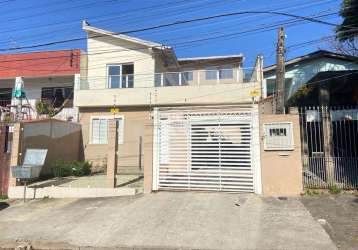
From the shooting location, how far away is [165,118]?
1265cm

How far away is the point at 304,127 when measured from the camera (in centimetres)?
1251

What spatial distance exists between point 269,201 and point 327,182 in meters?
2.15

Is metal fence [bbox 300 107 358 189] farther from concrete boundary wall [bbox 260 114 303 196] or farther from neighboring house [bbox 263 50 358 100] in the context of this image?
neighboring house [bbox 263 50 358 100]

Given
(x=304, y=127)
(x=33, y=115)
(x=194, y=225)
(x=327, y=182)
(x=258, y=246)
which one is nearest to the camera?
(x=258, y=246)

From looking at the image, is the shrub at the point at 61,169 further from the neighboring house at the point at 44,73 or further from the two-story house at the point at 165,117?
the neighboring house at the point at 44,73

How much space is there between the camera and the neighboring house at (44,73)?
25297 millimetres

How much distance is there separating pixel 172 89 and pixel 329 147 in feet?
31.7

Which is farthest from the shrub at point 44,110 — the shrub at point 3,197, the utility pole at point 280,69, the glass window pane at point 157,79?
the utility pole at point 280,69

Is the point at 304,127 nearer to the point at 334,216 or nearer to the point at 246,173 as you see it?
→ the point at 246,173

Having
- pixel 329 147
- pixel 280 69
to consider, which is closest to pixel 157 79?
pixel 280 69

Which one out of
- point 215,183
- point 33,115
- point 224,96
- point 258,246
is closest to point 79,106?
point 33,115

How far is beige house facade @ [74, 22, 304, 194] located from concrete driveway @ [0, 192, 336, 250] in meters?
0.92

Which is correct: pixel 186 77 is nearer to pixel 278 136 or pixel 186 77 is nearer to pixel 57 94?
pixel 278 136

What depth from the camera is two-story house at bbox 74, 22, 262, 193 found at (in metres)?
11.9
